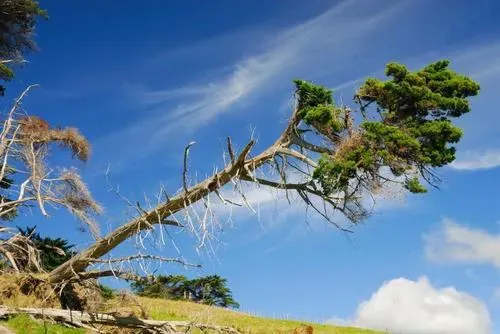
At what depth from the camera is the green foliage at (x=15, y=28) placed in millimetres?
23406

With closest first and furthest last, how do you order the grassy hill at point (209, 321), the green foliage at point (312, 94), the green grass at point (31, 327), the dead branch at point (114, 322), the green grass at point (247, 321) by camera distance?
the green grass at point (31, 327) < the grassy hill at point (209, 321) < the dead branch at point (114, 322) < the green foliage at point (312, 94) < the green grass at point (247, 321)

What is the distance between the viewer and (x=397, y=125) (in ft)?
49.7

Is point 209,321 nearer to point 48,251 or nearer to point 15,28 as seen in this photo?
point 48,251

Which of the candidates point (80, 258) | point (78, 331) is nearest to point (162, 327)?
point (78, 331)

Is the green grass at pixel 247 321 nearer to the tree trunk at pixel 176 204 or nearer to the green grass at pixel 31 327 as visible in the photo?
the tree trunk at pixel 176 204

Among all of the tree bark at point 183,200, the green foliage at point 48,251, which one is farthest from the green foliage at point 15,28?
the tree bark at point 183,200

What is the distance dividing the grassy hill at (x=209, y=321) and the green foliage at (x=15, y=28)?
1129cm

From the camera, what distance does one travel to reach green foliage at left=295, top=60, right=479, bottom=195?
14.3 metres

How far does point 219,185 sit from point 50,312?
4.94m

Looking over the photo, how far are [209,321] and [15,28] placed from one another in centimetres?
1609

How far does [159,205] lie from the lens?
13961 millimetres

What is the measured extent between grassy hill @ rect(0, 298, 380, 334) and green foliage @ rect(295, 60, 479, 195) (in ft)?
14.6

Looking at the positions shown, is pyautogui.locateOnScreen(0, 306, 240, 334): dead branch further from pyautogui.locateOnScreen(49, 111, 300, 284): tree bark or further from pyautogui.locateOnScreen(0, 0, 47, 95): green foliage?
pyautogui.locateOnScreen(0, 0, 47, 95): green foliage

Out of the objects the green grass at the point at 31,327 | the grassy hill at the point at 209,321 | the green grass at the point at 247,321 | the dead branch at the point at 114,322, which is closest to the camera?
the green grass at the point at 31,327
